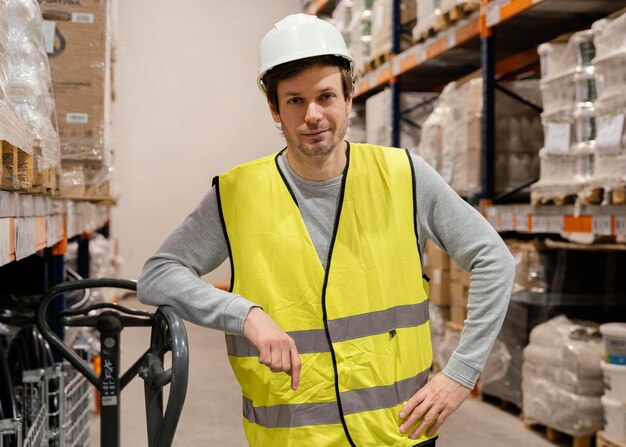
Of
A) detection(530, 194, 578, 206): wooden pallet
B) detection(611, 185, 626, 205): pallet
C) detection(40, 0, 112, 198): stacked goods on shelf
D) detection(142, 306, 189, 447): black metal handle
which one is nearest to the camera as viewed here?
detection(142, 306, 189, 447): black metal handle

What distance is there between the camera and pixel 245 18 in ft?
43.5

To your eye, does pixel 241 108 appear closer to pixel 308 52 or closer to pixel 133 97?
pixel 133 97

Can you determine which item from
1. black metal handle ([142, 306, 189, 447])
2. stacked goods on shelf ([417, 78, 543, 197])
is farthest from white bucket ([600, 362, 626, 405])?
black metal handle ([142, 306, 189, 447])

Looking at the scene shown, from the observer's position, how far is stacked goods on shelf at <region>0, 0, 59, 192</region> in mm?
2330

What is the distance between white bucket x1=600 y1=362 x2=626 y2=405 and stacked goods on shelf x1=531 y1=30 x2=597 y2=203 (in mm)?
1002

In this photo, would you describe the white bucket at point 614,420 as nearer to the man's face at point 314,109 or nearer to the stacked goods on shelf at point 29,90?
the man's face at point 314,109

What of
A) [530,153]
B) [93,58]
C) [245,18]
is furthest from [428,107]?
[245,18]

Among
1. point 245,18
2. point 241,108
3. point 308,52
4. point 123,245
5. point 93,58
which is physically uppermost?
point 245,18

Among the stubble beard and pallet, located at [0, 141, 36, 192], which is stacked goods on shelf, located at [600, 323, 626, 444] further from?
pallet, located at [0, 141, 36, 192]

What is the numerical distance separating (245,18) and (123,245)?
4.20 m

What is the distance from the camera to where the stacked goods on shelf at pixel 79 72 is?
13.0ft

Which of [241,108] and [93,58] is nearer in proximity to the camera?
[93,58]

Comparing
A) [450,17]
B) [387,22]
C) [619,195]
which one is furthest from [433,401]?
[387,22]

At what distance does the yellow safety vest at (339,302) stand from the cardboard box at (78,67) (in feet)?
6.70
